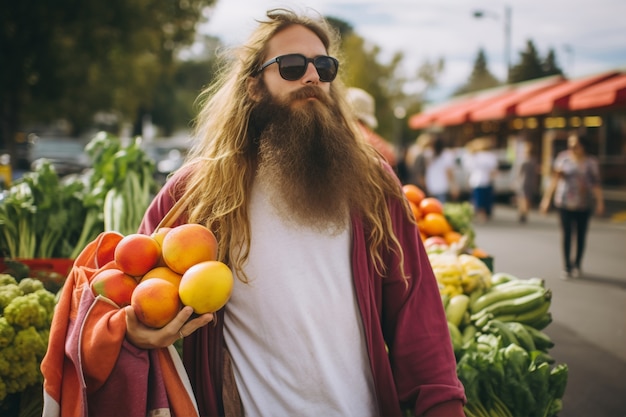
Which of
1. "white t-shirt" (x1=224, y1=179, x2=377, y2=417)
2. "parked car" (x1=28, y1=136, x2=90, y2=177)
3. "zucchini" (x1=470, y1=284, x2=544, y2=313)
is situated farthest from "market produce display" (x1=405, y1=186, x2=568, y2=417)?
"parked car" (x1=28, y1=136, x2=90, y2=177)

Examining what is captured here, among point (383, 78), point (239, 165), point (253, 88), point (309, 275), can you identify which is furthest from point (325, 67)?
point (383, 78)

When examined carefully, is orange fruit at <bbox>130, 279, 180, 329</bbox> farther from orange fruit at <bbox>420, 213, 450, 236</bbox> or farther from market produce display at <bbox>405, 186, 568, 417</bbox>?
orange fruit at <bbox>420, 213, 450, 236</bbox>

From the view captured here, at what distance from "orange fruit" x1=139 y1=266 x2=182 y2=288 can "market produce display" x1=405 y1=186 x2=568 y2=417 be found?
1.64 metres

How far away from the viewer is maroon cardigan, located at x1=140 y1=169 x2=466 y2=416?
1884mm

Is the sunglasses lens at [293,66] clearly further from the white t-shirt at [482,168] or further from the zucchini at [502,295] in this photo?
the white t-shirt at [482,168]

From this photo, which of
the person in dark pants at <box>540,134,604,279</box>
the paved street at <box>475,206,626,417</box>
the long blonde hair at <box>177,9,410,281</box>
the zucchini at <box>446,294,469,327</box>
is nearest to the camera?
the long blonde hair at <box>177,9,410,281</box>

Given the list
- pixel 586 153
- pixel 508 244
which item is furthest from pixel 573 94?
pixel 586 153

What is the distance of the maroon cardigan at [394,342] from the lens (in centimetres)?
188

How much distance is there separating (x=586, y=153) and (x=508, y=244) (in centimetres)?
308

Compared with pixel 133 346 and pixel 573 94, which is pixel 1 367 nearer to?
pixel 133 346

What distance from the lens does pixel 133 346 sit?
1633mm

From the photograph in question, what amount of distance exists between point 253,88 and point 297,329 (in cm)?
95

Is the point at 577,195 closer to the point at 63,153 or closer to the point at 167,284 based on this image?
the point at 167,284

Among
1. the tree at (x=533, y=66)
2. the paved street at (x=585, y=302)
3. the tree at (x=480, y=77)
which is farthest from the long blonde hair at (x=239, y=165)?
the tree at (x=480, y=77)
